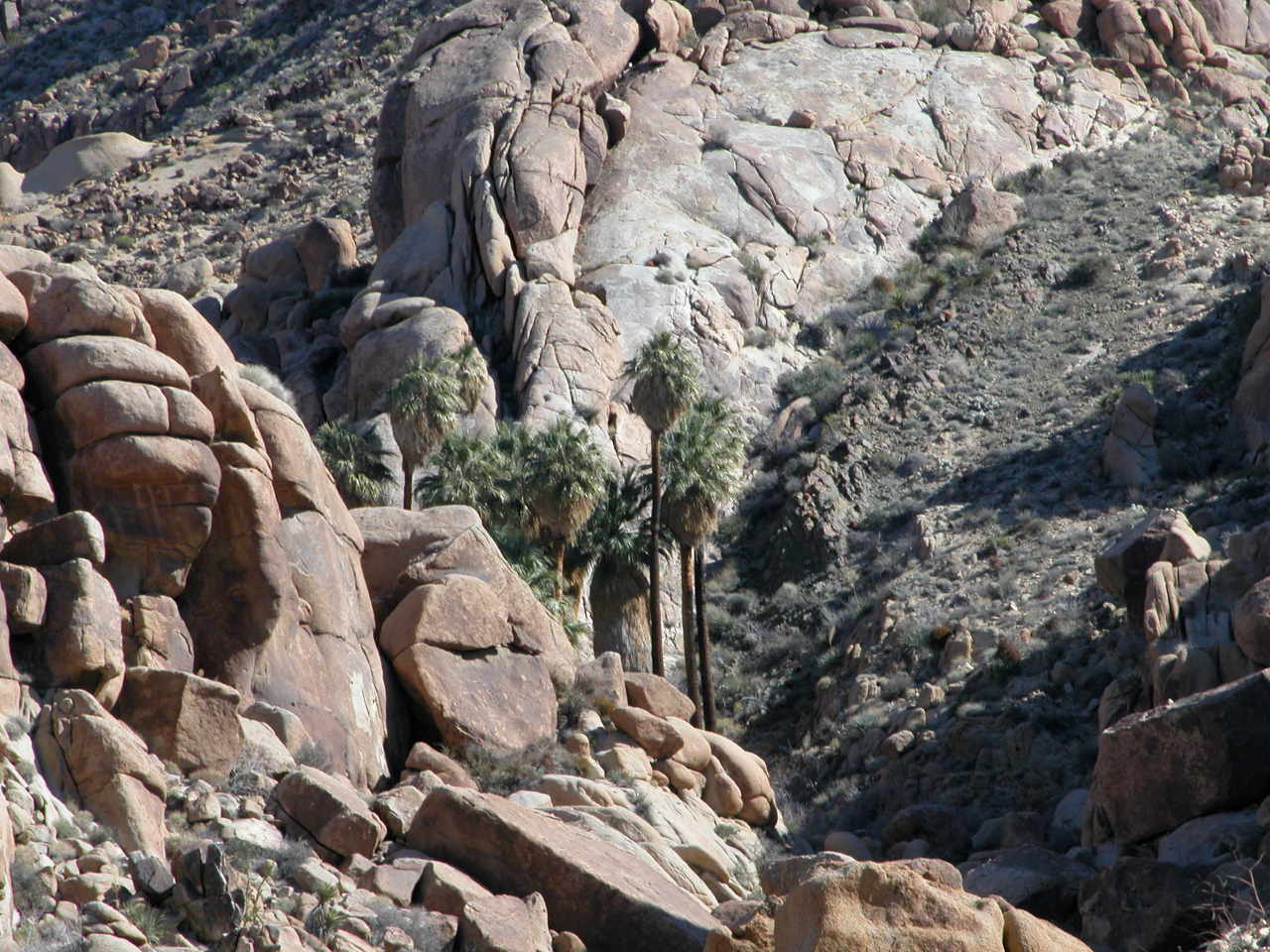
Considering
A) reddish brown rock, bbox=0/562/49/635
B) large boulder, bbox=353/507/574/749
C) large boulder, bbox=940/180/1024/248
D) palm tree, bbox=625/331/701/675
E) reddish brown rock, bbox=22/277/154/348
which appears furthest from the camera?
large boulder, bbox=940/180/1024/248

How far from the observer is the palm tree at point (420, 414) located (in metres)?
37.4

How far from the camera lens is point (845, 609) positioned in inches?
1590

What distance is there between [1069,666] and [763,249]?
23.6 meters

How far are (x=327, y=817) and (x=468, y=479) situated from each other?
1973 cm

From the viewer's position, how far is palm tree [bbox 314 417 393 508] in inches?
1441

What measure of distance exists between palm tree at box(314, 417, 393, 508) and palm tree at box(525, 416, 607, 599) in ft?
13.4

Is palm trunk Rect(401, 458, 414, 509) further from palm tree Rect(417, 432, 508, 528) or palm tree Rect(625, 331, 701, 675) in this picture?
palm tree Rect(625, 331, 701, 675)

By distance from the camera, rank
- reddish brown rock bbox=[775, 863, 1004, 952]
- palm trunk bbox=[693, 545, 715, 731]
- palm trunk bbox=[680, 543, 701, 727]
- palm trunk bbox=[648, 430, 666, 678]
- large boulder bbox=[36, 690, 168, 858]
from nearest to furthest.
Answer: reddish brown rock bbox=[775, 863, 1004, 952], large boulder bbox=[36, 690, 168, 858], palm trunk bbox=[693, 545, 715, 731], palm trunk bbox=[648, 430, 666, 678], palm trunk bbox=[680, 543, 701, 727]

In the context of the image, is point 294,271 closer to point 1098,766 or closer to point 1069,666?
point 1069,666

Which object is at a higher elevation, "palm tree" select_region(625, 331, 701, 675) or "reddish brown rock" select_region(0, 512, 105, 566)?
"reddish brown rock" select_region(0, 512, 105, 566)

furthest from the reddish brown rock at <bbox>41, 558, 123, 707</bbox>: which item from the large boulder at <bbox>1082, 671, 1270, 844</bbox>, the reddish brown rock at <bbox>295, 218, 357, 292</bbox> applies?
the reddish brown rock at <bbox>295, 218, 357, 292</bbox>

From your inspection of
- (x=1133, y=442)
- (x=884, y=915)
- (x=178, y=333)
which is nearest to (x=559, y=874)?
(x=884, y=915)

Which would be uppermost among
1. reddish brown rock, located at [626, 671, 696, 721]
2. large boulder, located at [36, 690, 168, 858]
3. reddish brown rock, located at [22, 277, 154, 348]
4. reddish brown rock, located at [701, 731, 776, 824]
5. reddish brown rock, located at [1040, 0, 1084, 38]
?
reddish brown rock, located at [22, 277, 154, 348]

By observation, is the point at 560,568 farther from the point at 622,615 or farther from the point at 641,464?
the point at 641,464
